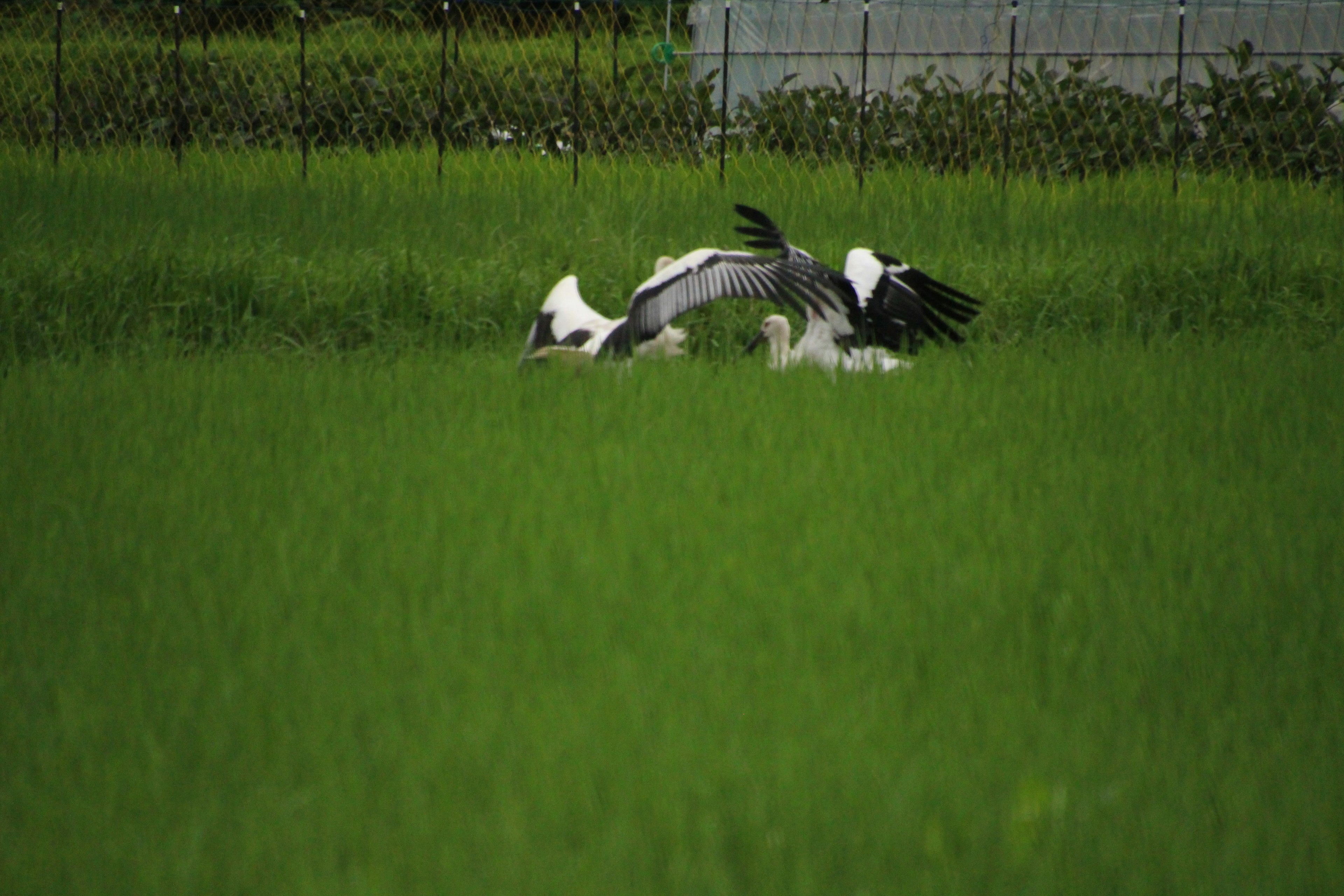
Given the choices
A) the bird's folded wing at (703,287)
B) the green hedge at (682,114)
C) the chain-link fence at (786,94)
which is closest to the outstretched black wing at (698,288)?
the bird's folded wing at (703,287)

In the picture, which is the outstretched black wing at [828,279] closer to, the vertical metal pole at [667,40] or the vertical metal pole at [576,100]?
the vertical metal pole at [576,100]

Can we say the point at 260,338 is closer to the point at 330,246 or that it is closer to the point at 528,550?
the point at 330,246

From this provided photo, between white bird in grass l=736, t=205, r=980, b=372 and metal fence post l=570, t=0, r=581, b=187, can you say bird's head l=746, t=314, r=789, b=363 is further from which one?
metal fence post l=570, t=0, r=581, b=187

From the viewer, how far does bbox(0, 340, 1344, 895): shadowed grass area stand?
160 cm

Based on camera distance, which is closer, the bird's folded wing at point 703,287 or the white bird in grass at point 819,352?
the bird's folded wing at point 703,287

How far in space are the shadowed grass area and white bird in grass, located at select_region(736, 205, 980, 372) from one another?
0.76 metres

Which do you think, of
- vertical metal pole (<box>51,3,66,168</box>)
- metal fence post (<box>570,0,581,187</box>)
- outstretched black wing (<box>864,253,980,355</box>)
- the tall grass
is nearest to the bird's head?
outstretched black wing (<box>864,253,980,355</box>)

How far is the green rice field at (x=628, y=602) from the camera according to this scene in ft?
5.30

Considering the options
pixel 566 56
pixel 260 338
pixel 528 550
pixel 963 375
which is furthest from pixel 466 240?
pixel 566 56

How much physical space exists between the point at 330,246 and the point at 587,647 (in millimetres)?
3844

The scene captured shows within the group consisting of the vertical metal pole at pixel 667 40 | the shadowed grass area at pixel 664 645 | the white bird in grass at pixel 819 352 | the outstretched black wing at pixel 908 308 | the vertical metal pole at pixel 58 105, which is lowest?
the shadowed grass area at pixel 664 645

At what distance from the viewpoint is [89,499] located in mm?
2867

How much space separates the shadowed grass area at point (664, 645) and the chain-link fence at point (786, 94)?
470 centimetres

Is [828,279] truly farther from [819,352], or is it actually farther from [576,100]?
[576,100]
